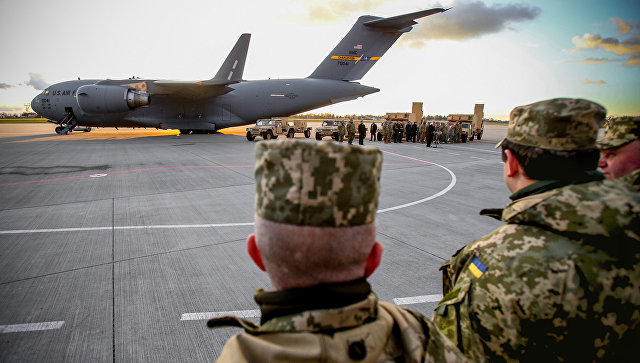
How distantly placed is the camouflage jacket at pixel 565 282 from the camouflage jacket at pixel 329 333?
22.2 inches

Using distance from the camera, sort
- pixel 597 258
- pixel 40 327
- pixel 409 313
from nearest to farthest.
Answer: pixel 409 313
pixel 597 258
pixel 40 327

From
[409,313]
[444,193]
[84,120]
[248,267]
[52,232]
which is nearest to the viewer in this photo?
[409,313]

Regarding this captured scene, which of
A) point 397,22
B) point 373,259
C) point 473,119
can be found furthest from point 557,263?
point 473,119

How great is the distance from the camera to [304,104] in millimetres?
23062

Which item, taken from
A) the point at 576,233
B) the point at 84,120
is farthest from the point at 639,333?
the point at 84,120

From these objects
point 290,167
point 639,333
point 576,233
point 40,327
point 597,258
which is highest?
point 290,167

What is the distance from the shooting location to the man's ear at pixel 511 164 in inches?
67.1

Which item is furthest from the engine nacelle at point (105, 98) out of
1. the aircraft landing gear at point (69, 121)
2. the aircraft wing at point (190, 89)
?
the aircraft landing gear at point (69, 121)

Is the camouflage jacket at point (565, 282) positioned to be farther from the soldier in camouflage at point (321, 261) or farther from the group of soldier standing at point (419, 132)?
the group of soldier standing at point (419, 132)

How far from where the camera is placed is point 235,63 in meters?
20.4

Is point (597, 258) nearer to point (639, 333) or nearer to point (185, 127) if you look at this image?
point (639, 333)

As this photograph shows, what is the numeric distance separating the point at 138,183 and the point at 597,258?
9280mm

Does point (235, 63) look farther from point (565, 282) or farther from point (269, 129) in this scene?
point (565, 282)

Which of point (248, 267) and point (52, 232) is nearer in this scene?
point (248, 267)
